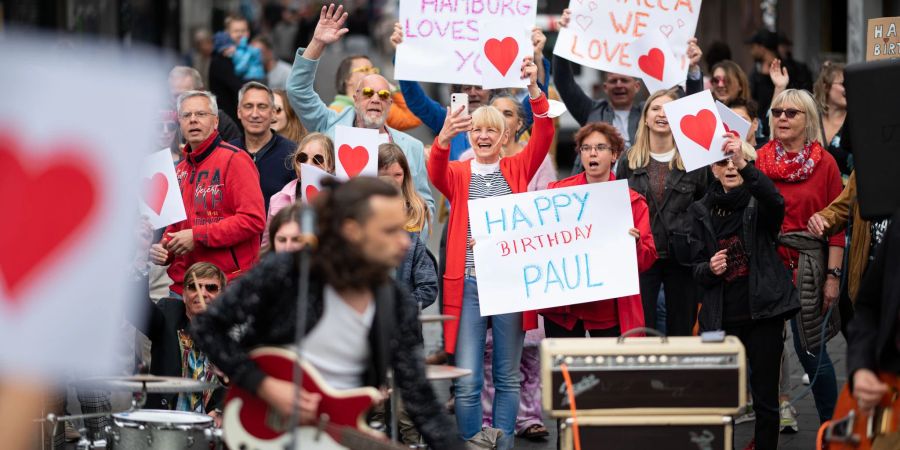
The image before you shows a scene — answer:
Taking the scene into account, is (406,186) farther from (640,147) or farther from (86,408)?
(86,408)

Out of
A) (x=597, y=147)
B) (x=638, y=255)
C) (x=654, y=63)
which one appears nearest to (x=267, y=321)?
(x=638, y=255)

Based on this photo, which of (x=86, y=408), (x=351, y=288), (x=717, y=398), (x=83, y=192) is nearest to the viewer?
(x=83, y=192)

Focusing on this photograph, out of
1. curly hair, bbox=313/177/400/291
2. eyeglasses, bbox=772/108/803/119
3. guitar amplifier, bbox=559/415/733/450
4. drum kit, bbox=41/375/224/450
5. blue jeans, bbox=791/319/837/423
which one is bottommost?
blue jeans, bbox=791/319/837/423

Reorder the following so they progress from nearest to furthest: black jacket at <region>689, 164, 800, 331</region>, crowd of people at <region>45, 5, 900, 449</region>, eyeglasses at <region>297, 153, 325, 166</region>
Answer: black jacket at <region>689, 164, 800, 331</region> < crowd of people at <region>45, 5, 900, 449</region> < eyeglasses at <region>297, 153, 325, 166</region>

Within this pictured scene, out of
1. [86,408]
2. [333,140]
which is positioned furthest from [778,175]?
[86,408]

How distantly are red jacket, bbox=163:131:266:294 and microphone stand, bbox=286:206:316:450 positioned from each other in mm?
3309

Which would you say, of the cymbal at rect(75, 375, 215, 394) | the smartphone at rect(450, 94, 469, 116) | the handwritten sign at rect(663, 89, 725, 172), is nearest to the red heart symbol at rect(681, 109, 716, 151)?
the handwritten sign at rect(663, 89, 725, 172)

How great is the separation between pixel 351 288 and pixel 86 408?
12.3 feet

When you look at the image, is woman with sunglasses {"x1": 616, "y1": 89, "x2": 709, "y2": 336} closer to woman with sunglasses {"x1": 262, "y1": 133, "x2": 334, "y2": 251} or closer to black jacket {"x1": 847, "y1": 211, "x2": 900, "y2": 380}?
woman with sunglasses {"x1": 262, "y1": 133, "x2": 334, "y2": 251}

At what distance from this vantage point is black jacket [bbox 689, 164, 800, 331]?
24.9 feet

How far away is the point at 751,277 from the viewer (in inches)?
303

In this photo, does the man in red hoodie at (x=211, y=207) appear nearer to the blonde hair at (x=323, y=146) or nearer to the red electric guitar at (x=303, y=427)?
the blonde hair at (x=323, y=146)

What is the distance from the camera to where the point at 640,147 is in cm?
861

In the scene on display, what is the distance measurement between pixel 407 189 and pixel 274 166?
1.26 meters
